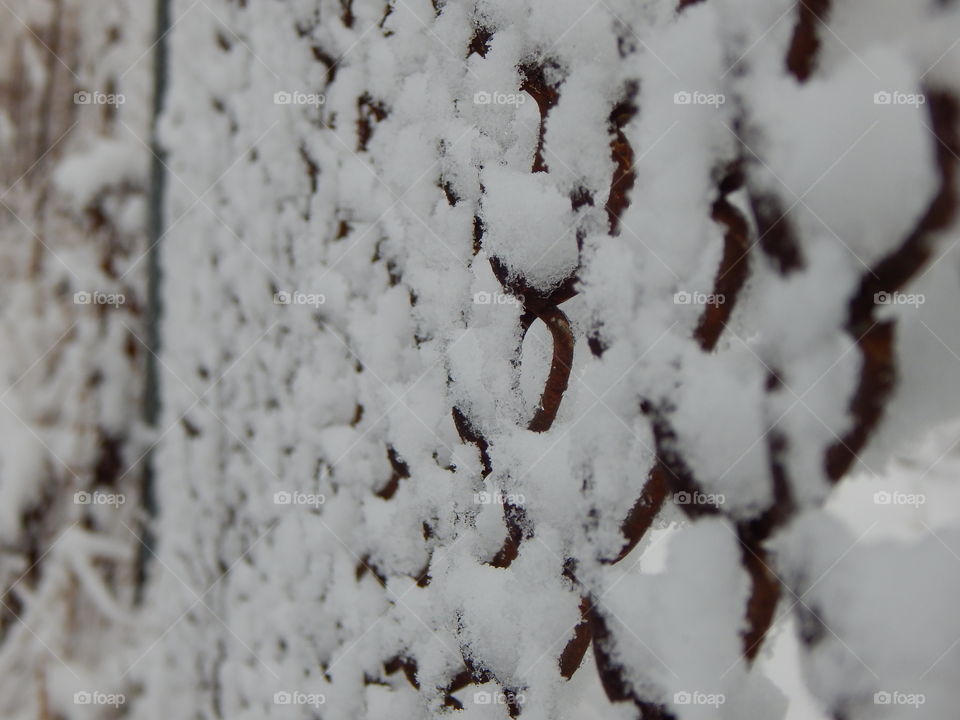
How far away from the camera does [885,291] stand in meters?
0.20

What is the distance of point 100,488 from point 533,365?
730 millimetres

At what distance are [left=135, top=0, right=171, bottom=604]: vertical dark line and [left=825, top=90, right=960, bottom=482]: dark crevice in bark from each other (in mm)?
808

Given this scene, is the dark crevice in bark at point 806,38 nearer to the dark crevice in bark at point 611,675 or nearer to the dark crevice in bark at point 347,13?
the dark crevice in bark at point 611,675

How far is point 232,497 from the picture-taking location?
667 mm

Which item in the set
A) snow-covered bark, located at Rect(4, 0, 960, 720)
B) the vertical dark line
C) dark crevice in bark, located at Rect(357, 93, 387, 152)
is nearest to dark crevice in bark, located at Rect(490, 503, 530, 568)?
snow-covered bark, located at Rect(4, 0, 960, 720)

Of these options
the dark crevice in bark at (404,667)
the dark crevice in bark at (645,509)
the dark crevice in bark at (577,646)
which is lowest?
the dark crevice in bark at (404,667)

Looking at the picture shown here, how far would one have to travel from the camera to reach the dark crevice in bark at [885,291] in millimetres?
189

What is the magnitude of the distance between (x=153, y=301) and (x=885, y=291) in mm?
832

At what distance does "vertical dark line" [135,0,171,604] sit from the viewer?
0.84 m

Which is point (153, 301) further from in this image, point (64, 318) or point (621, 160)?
point (621, 160)

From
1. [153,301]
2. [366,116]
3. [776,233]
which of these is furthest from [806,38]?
[153,301]

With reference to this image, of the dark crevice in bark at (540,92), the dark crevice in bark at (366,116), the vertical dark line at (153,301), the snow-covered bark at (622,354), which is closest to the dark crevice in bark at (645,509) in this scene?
the snow-covered bark at (622,354)

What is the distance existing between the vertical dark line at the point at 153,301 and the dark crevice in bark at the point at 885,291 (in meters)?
0.81

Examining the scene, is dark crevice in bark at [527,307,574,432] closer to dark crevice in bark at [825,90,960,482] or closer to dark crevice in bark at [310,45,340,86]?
dark crevice in bark at [825,90,960,482]
